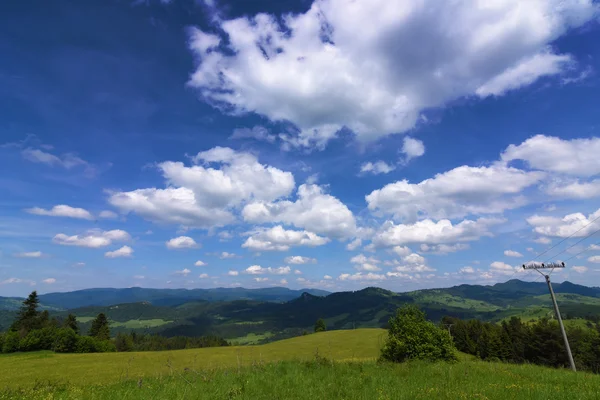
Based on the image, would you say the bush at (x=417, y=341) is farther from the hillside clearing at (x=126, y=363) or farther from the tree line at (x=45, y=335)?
the tree line at (x=45, y=335)

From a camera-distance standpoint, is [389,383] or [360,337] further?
[360,337]

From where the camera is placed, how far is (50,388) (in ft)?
40.5

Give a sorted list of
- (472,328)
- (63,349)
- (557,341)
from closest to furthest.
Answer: (557,341) → (63,349) → (472,328)

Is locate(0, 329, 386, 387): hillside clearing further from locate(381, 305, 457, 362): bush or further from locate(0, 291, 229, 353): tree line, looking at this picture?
locate(0, 291, 229, 353): tree line

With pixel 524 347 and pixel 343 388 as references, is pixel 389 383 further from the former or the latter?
pixel 524 347

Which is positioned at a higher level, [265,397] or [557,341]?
[265,397]

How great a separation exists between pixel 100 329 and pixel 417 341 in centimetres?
11134

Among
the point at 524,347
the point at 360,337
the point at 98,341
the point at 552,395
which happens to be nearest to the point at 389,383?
the point at 552,395

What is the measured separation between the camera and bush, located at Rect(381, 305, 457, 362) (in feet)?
120

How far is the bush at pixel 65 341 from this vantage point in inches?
3462

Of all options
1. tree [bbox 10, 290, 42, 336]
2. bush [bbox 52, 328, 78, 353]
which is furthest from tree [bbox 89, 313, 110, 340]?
tree [bbox 10, 290, 42, 336]

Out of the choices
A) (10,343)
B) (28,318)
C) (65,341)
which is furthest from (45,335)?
(28,318)

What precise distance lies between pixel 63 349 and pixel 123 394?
344ft

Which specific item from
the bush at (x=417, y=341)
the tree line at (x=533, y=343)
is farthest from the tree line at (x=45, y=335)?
the tree line at (x=533, y=343)
